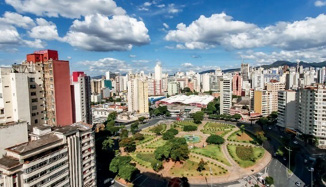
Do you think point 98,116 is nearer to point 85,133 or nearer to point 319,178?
point 85,133

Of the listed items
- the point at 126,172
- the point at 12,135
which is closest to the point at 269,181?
the point at 126,172

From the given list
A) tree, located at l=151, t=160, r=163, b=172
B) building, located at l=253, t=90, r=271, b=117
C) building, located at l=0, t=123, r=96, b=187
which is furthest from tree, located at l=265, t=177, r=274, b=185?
building, located at l=253, t=90, r=271, b=117

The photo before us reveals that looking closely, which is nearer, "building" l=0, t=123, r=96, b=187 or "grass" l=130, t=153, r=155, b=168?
"building" l=0, t=123, r=96, b=187

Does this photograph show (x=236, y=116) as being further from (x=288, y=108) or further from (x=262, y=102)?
(x=288, y=108)

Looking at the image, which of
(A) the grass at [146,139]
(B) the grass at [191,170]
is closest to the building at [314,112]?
(B) the grass at [191,170]

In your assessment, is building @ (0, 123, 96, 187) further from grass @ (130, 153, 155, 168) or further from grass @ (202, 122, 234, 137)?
grass @ (202, 122, 234, 137)

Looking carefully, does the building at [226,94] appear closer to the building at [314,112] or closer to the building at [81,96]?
the building at [314,112]
